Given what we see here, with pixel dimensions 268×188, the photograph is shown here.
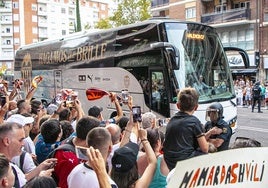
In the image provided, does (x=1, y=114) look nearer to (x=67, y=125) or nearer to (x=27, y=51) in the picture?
(x=67, y=125)

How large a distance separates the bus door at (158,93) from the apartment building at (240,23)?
73.8ft

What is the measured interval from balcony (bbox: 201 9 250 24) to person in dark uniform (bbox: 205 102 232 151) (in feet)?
99.9

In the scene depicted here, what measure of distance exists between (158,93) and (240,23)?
27.0 meters

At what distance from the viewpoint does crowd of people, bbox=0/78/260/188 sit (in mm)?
2582

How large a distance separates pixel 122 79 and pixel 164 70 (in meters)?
1.90

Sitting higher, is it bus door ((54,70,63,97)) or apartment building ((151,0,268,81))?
apartment building ((151,0,268,81))

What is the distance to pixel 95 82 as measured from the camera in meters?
11.7

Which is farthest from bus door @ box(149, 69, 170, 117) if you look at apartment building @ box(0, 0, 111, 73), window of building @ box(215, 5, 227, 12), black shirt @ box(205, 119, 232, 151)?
apartment building @ box(0, 0, 111, 73)

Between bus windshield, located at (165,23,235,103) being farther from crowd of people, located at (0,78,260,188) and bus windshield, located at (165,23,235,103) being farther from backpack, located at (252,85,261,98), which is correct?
backpack, located at (252,85,261,98)

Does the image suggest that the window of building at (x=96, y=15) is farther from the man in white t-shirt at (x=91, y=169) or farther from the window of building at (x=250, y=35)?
the man in white t-shirt at (x=91, y=169)

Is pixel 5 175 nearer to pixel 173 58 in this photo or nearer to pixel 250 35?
pixel 173 58

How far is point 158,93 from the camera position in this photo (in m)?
9.20

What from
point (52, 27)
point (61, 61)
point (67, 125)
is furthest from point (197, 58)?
point (52, 27)

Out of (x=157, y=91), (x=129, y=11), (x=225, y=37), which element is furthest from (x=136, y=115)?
(x=225, y=37)
